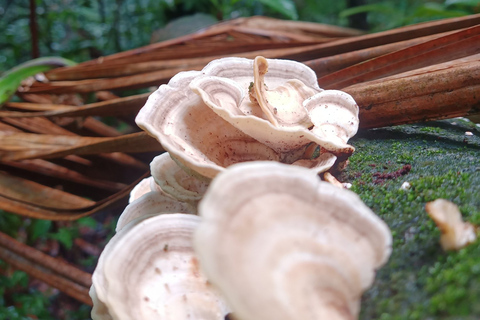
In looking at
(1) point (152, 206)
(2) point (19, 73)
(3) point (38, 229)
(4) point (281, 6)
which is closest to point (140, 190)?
(1) point (152, 206)

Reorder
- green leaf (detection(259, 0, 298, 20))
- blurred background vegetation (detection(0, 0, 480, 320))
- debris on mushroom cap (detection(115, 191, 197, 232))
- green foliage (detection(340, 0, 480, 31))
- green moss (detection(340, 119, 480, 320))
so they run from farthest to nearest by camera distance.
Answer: green leaf (detection(259, 0, 298, 20)) < blurred background vegetation (detection(0, 0, 480, 320)) < green foliage (detection(340, 0, 480, 31)) < debris on mushroom cap (detection(115, 191, 197, 232)) < green moss (detection(340, 119, 480, 320))

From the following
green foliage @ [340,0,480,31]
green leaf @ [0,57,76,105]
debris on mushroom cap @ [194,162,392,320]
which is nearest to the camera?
debris on mushroom cap @ [194,162,392,320]

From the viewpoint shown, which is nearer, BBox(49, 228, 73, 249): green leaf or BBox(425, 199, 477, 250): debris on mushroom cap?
BBox(425, 199, 477, 250): debris on mushroom cap

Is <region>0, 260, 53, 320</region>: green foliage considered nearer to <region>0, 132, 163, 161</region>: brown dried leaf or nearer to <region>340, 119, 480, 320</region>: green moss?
<region>0, 132, 163, 161</region>: brown dried leaf

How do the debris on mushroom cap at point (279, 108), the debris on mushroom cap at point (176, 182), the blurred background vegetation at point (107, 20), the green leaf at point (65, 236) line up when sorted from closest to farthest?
the debris on mushroom cap at point (279, 108) → the debris on mushroom cap at point (176, 182) → the green leaf at point (65, 236) → the blurred background vegetation at point (107, 20)

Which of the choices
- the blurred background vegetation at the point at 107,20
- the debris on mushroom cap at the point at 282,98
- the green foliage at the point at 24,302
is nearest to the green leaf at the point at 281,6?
the blurred background vegetation at the point at 107,20

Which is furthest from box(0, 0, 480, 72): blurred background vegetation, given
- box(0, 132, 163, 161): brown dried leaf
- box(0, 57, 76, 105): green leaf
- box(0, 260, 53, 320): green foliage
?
box(0, 260, 53, 320): green foliage

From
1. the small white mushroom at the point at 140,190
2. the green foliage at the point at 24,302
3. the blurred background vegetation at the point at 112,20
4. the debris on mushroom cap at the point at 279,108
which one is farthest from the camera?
the blurred background vegetation at the point at 112,20

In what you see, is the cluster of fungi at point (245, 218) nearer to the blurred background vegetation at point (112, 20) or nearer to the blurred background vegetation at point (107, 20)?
the blurred background vegetation at point (112, 20)

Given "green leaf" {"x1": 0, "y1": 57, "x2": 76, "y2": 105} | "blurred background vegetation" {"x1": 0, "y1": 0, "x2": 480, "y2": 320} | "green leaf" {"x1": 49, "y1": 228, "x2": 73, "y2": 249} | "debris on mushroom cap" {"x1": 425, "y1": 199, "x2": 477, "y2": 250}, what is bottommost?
"green leaf" {"x1": 49, "y1": 228, "x2": 73, "y2": 249}

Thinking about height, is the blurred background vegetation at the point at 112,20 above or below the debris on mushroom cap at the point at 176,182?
below
